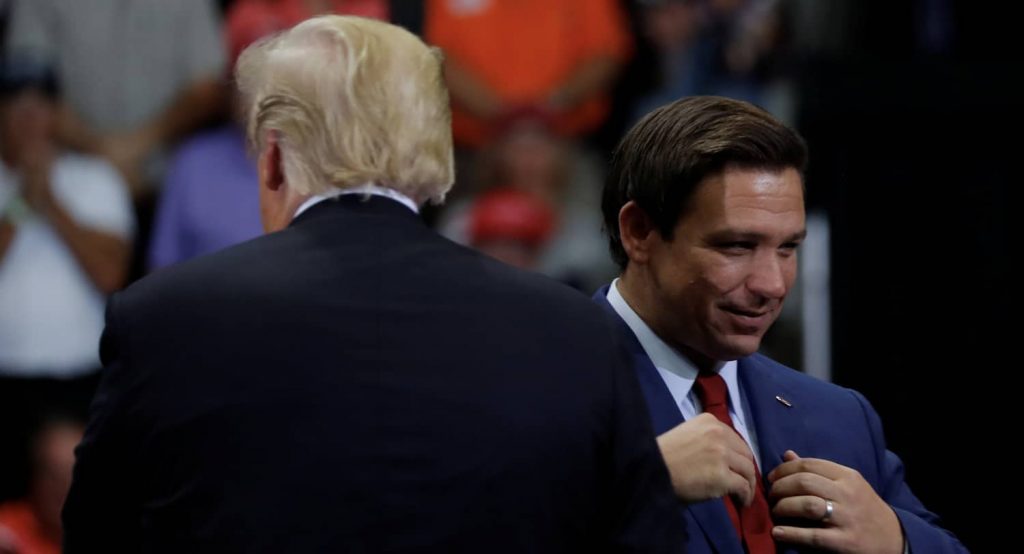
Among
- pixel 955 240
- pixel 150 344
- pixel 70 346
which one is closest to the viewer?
pixel 150 344

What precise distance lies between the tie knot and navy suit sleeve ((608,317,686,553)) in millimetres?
433

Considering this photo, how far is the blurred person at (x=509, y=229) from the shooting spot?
514 cm

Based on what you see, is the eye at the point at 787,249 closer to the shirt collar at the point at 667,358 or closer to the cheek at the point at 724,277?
the cheek at the point at 724,277

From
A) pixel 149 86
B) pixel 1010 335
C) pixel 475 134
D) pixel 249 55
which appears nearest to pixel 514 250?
pixel 475 134

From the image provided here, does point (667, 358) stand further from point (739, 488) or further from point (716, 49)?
point (716, 49)

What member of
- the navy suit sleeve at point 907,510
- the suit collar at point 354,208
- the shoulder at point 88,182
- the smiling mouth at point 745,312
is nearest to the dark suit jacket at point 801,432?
the navy suit sleeve at point 907,510

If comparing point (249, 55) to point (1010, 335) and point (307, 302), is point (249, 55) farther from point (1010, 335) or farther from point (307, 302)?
point (1010, 335)

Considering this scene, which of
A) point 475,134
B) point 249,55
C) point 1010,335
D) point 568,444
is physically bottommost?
point 1010,335

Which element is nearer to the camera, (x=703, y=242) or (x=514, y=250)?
(x=703, y=242)

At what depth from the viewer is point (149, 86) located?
202 inches

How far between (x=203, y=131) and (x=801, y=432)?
327 cm

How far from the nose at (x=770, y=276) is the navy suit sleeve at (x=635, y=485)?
0.43m

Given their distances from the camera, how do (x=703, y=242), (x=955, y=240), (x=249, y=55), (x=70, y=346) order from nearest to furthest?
(x=249, y=55)
(x=703, y=242)
(x=70, y=346)
(x=955, y=240)

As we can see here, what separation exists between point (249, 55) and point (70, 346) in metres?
3.30
